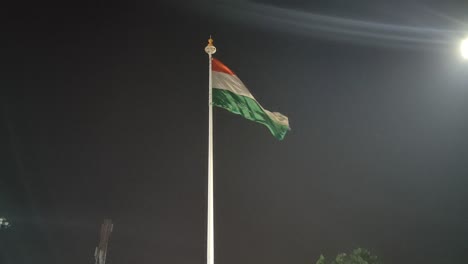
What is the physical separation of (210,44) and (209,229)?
237 inches

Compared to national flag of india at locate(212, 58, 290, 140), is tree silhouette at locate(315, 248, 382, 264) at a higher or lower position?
lower

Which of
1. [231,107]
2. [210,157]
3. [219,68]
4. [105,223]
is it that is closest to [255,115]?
[231,107]

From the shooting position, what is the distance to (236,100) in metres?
13.2

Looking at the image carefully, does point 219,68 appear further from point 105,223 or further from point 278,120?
point 105,223

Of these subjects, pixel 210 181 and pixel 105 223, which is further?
pixel 105 223

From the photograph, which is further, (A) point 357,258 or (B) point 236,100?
(A) point 357,258

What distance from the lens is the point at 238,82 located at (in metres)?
13.4

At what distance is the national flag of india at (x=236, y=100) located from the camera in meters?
13.0

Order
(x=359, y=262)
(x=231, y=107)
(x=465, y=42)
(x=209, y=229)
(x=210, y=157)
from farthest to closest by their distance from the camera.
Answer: (x=359, y=262)
(x=231, y=107)
(x=465, y=42)
(x=210, y=157)
(x=209, y=229)

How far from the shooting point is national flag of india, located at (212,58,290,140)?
13.0 metres

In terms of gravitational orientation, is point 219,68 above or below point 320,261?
above

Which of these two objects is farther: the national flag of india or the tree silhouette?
the tree silhouette

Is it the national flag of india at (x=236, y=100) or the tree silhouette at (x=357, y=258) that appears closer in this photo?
the national flag of india at (x=236, y=100)

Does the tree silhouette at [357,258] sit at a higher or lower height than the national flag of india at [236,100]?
lower
